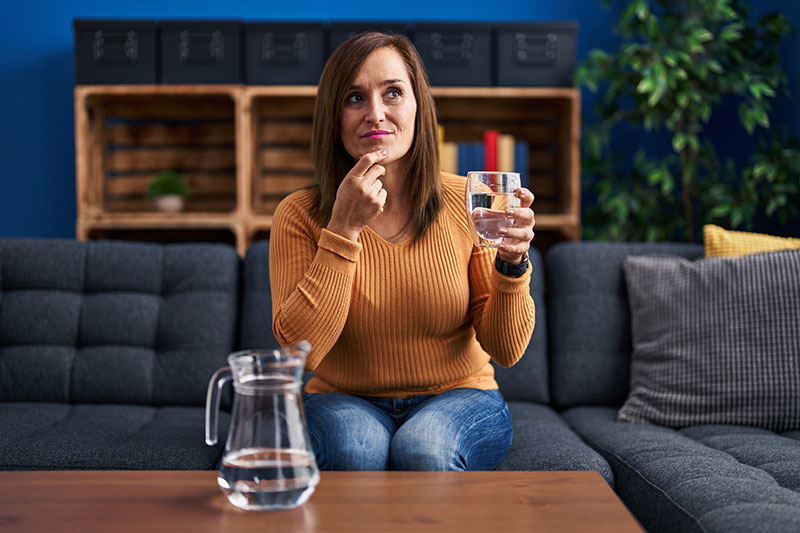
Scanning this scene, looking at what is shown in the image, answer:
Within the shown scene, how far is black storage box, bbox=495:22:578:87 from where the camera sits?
8.16 feet

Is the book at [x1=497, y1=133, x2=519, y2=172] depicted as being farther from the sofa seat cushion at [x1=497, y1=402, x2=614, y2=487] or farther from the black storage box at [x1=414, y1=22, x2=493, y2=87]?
the sofa seat cushion at [x1=497, y1=402, x2=614, y2=487]

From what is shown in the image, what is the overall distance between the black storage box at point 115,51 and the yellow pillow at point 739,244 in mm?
1916

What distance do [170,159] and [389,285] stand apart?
184cm

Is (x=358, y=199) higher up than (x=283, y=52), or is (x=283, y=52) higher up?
(x=283, y=52)

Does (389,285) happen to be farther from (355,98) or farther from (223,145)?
(223,145)

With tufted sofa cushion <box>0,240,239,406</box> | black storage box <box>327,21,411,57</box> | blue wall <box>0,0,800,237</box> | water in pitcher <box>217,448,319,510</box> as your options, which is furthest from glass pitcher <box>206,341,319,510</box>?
blue wall <box>0,0,800,237</box>

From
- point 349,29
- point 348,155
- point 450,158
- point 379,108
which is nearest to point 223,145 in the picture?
point 349,29

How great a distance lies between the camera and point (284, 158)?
9.29ft

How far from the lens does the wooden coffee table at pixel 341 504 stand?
71 cm

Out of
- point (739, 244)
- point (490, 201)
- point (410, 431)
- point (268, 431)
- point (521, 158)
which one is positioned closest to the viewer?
point (268, 431)

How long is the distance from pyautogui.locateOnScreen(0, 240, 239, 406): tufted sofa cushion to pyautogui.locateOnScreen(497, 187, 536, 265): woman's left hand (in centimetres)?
90

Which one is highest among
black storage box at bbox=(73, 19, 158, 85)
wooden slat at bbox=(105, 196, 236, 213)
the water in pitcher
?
black storage box at bbox=(73, 19, 158, 85)

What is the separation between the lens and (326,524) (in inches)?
28.0

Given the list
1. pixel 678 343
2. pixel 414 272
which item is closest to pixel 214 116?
pixel 414 272
